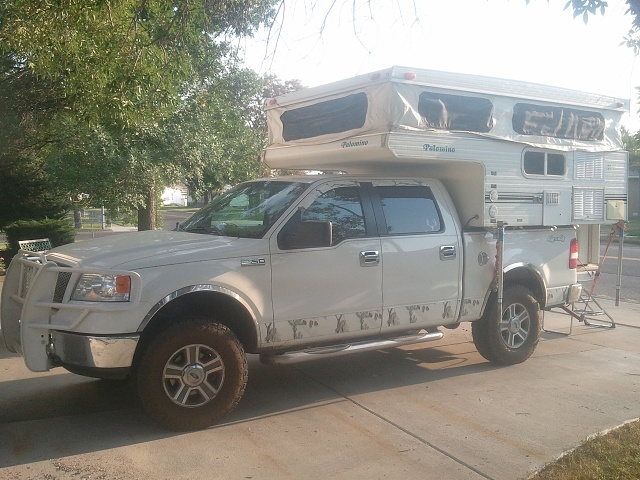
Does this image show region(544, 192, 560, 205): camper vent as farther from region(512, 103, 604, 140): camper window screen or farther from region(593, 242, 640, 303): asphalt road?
region(593, 242, 640, 303): asphalt road

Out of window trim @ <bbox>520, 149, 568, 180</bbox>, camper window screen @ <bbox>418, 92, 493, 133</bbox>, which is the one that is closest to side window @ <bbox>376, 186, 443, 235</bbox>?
camper window screen @ <bbox>418, 92, 493, 133</bbox>

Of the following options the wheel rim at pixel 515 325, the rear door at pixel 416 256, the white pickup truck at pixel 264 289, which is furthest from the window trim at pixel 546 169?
the wheel rim at pixel 515 325

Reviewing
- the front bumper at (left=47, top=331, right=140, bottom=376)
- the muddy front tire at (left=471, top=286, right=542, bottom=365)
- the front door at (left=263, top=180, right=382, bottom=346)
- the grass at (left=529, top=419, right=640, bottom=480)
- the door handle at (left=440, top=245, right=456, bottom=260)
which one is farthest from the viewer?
the muddy front tire at (left=471, top=286, right=542, bottom=365)

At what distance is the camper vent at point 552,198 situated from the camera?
7.53 metres

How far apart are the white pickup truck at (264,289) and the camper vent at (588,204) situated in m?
0.64

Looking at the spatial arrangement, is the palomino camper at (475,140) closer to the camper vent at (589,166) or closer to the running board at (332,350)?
the camper vent at (589,166)

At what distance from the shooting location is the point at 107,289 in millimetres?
4996

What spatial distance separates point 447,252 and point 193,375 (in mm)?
2841

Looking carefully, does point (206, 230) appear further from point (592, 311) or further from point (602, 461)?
point (592, 311)

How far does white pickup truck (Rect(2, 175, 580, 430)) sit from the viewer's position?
504 cm

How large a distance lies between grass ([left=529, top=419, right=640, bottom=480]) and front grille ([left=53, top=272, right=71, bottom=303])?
355 cm

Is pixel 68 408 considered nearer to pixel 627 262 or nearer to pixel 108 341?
pixel 108 341

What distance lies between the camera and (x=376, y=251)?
6.33 meters

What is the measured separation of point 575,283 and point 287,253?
157 inches
